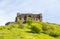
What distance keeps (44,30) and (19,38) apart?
23.2 meters

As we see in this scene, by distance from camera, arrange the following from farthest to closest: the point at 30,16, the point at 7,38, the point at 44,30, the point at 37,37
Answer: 1. the point at 30,16
2. the point at 44,30
3. the point at 37,37
4. the point at 7,38

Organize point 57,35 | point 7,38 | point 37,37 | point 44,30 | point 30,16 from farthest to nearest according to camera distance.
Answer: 1. point 30,16
2. point 44,30
3. point 57,35
4. point 37,37
5. point 7,38

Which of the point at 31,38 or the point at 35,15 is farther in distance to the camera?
the point at 35,15

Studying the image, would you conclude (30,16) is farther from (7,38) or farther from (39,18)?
(7,38)

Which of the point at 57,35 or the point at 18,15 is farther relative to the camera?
the point at 18,15

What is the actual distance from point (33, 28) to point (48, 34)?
5.11 m

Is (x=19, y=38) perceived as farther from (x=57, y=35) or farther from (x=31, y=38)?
(x=57, y=35)

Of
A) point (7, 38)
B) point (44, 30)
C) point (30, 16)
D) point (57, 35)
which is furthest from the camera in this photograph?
point (30, 16)

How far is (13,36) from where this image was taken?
210ft

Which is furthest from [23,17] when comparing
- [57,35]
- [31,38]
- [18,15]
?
[31,38]

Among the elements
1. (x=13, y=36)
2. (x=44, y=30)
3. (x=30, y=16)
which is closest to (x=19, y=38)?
(x=13, y=36)

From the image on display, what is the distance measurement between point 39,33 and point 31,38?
11.6 m

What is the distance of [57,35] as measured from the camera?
76188mm

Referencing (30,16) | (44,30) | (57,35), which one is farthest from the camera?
(30,16)
